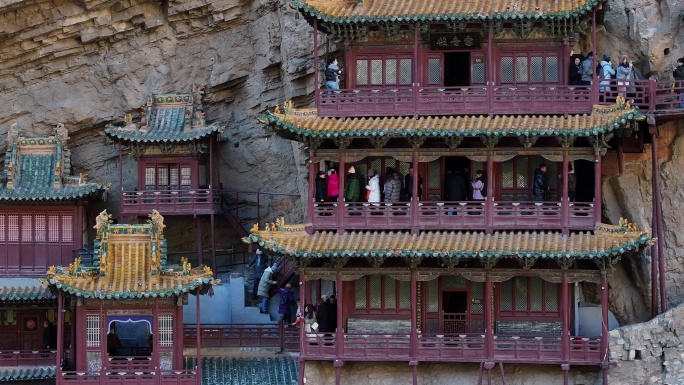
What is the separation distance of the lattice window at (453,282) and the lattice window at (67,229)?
1200cm

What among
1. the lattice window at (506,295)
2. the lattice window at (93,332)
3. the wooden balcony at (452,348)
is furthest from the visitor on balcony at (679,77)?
the lattice window at (93,332)

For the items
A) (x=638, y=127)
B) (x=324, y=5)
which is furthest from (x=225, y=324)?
(x=638, y=127)

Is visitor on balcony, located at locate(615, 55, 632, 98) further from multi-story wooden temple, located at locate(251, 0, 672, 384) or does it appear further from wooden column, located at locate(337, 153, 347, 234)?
wooden column, located at locate(337, 153, 347, 234)

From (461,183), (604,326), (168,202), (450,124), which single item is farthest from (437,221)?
(168,202)

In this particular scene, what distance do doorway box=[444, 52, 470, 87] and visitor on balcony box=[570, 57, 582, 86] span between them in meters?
3.02

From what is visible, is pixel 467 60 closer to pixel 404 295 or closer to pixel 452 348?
pixel 404 295

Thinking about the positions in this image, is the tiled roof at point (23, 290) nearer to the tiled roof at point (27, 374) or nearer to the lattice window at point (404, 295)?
the tiled roof at point (27, 374)

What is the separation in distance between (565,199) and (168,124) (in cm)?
1359

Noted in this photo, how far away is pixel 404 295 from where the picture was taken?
145ft

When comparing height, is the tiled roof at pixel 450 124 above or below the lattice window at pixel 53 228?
above

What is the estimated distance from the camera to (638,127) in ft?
143

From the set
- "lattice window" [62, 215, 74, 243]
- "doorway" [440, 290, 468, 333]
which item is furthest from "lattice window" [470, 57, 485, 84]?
"lattice window" [62, 215, 74, 243]

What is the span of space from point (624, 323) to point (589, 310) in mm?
1265

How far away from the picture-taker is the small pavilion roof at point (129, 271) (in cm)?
4378
